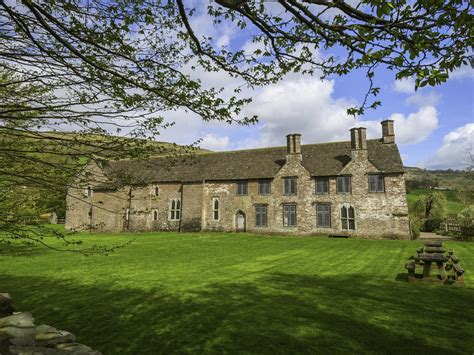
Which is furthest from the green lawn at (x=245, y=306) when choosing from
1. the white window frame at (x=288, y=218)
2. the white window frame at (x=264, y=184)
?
the white window frame at (x=264, y=184)

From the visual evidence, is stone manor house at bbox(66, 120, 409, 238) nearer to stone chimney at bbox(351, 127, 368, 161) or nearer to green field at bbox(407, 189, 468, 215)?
stone chimney at bbox(351, 127, 368, 161)

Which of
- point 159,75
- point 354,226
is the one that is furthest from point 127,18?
point 354,226

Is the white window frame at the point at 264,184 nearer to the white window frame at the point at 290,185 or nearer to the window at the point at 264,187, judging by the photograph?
the window at the point at 264,187

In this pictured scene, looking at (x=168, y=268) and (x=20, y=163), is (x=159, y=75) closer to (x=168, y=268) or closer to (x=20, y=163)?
(x=20, y=163)

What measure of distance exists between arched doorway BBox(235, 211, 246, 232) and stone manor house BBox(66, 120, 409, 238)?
108mm

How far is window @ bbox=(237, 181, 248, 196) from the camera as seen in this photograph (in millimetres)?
35594

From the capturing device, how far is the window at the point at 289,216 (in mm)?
33250

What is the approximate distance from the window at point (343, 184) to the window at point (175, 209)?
17.9m

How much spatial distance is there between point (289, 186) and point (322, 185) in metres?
3.33

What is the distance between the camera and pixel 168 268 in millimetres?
14523

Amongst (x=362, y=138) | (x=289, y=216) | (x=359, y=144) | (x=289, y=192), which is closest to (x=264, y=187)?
(x=289, y=192)

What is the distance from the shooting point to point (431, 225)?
40250 millimetres

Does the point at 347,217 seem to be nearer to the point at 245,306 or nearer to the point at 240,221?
the point at 240,221

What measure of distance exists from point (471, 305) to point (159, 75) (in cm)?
973
